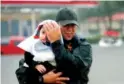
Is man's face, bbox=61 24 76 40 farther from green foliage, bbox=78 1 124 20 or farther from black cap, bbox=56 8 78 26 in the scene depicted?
green foliage, bbox=78 1 124 20

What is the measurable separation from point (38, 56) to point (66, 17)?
0.20m

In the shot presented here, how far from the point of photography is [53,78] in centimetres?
161

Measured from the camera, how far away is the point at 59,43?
1.57m

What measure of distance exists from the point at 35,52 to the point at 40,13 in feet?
58.7

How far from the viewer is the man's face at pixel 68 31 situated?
5.41ft

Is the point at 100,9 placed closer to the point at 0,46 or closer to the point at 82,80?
the point at 0,46

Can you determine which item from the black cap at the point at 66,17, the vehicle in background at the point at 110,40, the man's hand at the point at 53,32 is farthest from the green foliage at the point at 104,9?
the man's hand at the point at 53,32

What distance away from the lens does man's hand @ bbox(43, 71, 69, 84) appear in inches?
63.2

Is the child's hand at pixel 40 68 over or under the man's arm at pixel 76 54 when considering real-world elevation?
under

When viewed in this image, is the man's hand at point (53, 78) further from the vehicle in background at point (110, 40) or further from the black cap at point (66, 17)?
the vehicle in background at point (110, 40)

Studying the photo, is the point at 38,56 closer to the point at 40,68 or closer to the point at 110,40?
the point at 40,68

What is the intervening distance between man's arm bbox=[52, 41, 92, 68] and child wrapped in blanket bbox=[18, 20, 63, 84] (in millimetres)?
39

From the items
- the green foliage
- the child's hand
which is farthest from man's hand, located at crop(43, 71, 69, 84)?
the green foliage

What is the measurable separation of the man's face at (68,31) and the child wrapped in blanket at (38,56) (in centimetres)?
8
